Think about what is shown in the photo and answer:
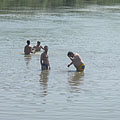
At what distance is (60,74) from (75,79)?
131cm

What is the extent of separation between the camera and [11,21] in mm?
51500

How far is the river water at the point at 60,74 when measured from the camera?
15414mm

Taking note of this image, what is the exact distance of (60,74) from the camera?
909 inches

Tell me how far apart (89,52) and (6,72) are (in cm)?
891

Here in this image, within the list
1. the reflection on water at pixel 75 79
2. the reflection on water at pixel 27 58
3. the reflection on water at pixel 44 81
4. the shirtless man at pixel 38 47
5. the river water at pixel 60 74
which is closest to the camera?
the river water at pixel 60 74

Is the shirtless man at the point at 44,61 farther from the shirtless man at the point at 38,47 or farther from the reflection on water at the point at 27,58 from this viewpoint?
the shirtless man at the point at 38,47

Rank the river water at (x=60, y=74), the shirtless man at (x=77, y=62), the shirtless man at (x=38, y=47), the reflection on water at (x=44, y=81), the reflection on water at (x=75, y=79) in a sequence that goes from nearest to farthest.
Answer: the river water at (x=60, y=74), the reflection on water at (x=44, y=81), the reflection on water at (x=75, y=79), the shirtless man at (x=77, y=62), the shirtless man at (x=38, y=47)

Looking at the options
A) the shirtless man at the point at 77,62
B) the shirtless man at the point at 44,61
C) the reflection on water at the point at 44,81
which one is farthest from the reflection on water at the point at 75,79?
the shirtless man at the point at 44,61

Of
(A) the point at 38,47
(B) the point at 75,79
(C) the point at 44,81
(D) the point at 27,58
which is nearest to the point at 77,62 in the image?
(B) the point at 75,79

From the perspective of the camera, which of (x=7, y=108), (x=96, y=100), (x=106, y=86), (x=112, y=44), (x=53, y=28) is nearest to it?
(x=7, y=108)

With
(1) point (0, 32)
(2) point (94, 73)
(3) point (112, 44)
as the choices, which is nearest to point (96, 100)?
A: (2) point (94, 73)

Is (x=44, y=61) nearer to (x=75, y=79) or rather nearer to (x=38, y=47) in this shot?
(x=75, y=79)

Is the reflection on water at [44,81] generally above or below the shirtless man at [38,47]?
below

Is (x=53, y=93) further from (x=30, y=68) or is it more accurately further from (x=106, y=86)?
(x=30, y=68)
